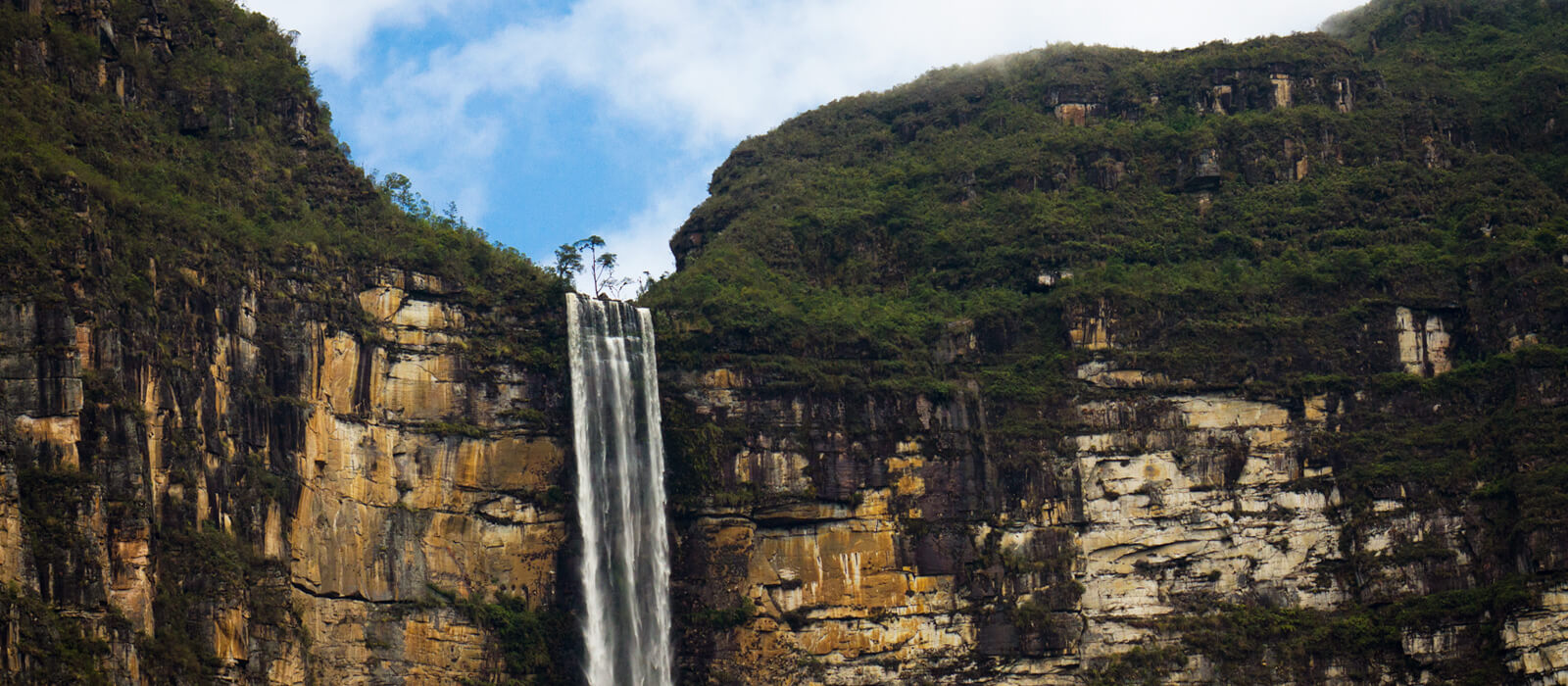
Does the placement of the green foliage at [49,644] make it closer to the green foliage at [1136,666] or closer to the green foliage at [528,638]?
the green foliage at [528,638]

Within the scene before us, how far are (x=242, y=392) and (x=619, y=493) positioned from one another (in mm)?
12359

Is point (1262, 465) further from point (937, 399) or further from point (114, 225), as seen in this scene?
point (114, 225)

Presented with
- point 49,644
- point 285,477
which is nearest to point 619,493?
point 285,477

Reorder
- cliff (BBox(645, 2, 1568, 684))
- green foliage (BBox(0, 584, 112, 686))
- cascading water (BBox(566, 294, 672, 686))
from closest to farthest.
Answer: green foliage (BBox(0, 584, 112, 686))
cascading water (BBox(566, 294, 672, 686))
cliff (BBox(645, 2, 1568, 684))

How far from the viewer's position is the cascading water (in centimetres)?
6359

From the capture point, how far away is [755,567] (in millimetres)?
64688

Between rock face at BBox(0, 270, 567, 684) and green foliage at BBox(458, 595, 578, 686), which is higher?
rock face at BBox(0, 270, 567, 684)

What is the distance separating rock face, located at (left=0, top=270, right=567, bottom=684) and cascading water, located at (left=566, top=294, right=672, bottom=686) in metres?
1.17

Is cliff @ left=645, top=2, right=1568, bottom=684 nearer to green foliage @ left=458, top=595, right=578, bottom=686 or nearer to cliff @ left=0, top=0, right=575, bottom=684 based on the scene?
green foliage @ left=458, top=595, right=578, bottom=686

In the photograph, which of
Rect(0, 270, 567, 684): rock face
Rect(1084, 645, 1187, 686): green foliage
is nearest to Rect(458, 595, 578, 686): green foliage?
Rect(0, 270, 567, 684): rock face

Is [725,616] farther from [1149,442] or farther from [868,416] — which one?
[1149,442]

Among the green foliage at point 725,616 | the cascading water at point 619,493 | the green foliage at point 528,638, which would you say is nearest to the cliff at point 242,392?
the green foliage at point 528,638

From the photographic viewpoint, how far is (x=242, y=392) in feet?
190

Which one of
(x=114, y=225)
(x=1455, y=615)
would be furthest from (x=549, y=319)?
(x=1455, y=615)
